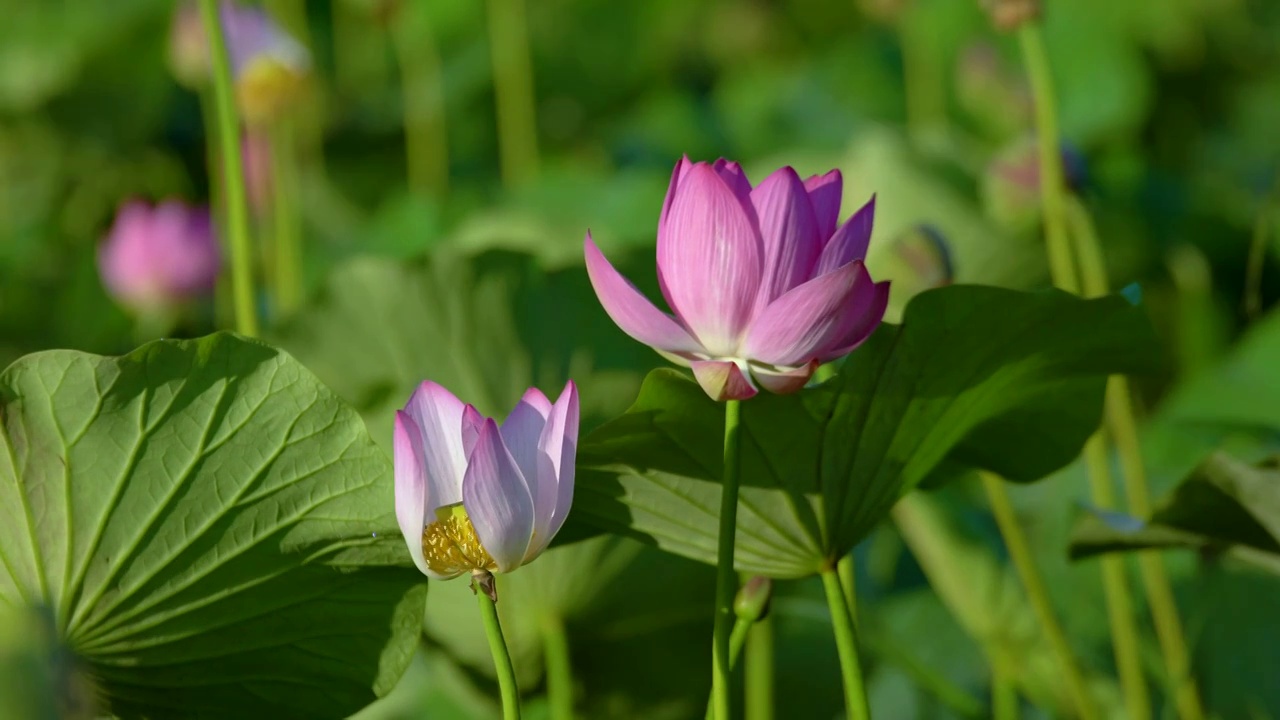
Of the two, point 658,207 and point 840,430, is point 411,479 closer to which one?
point 840,430

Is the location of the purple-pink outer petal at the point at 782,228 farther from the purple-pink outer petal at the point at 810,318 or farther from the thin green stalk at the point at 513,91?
the thin green stalk at the point at 513,91

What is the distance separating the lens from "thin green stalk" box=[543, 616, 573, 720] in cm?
65

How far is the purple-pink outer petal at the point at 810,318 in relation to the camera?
0.39 meters

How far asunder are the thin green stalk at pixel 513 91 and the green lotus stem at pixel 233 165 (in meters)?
0.88

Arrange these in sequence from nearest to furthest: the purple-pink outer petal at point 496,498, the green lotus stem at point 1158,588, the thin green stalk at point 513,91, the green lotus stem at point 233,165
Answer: the purple-pink outer petal at point 496,498, the green lotus stem at point 233,165, the green lotus stem at point 1158,588, the thin green stalk at point 513,91

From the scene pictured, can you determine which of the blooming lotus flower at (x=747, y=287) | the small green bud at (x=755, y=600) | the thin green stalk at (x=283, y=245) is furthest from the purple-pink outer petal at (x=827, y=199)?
the thin green stalk at (x=283, y=245)

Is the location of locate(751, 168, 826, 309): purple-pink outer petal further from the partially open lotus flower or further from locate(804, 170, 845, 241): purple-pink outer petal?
the partially open lotus flower

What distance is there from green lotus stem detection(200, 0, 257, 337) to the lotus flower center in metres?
0.23

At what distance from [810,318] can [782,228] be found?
0.11 ft

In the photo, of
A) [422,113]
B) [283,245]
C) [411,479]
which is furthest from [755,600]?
[422,113]

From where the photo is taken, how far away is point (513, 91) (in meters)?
1.75

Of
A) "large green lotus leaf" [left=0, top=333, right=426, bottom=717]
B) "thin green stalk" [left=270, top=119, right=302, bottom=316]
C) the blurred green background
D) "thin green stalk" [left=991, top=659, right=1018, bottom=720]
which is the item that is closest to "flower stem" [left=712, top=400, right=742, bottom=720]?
"large green lotus leaf" [left=0, top=333, right=426, bottom=717]

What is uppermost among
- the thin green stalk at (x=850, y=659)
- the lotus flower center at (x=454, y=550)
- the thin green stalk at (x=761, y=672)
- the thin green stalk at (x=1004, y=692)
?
the lotus flower center at (x=454, y=550)

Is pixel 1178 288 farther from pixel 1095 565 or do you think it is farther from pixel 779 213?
pixel 779 213
